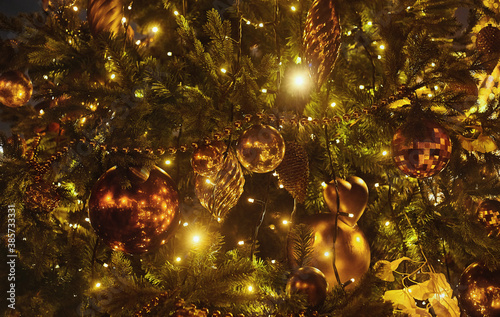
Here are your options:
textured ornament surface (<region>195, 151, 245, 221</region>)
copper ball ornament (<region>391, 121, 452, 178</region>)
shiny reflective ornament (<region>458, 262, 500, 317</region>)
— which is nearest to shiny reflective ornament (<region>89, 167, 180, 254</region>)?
textured ornament surface (<region>195, 151, 245, 221</region>)

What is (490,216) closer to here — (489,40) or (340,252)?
(340,252)

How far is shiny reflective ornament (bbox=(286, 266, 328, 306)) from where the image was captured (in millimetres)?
Result: 846

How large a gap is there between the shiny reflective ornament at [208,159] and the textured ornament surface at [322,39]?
1.03ft

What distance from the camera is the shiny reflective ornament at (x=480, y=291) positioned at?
1.15 metres

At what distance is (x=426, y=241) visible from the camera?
1.23 m

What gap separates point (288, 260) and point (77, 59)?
946mm

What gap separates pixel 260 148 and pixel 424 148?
40 cm

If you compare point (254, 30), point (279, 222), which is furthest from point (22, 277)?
point (254, 30)

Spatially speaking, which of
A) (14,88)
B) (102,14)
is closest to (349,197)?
(102,14)

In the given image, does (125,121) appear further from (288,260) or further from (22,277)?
(22,277)

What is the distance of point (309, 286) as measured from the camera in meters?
0.85

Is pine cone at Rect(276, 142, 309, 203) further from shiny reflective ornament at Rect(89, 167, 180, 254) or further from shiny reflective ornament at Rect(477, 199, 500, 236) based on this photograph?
shiny reflective ornament at Rect(477, 199, 500, 236)

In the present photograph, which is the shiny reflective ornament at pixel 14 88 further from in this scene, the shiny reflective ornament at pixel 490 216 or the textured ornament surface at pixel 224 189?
the shiny reflective ornament at pixel 490 216

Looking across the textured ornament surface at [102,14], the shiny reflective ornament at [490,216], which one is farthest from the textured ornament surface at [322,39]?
the shiny reflective ornament at [490,216]
